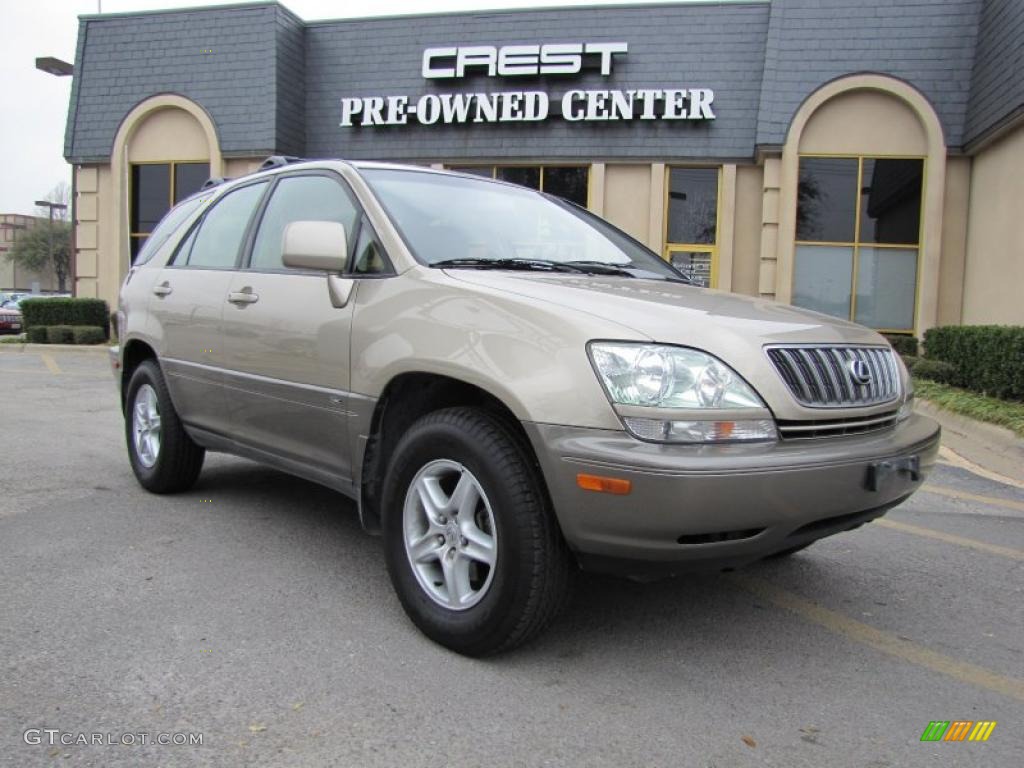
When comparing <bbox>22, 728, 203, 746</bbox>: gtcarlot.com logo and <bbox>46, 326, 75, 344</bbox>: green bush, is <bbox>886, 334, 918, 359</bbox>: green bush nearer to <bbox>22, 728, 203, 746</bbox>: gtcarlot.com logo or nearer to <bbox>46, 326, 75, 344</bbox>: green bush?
<bbox>22, 728, 203, 746</bbox>: gtcarlot.com logo

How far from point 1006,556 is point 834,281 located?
10962 millimetres

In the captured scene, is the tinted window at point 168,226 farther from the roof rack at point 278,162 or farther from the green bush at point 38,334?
the green bush at point 38,334

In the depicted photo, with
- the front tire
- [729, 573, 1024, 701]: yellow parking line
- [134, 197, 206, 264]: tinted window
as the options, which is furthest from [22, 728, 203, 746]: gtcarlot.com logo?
[134, 197, 206, 264]: tinted window

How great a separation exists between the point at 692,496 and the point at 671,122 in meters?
13.8

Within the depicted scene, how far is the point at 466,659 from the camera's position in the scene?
9.64ft

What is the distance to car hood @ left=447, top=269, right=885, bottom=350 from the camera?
2.71 m

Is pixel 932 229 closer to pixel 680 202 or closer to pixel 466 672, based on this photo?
pixel 680 202

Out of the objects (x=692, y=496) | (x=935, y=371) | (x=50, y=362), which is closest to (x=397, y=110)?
(x=50, y=362)

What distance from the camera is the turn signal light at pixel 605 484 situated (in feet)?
8.17

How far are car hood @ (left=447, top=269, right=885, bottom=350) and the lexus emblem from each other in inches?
3.9

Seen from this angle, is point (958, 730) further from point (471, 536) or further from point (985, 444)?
point (985, 444)

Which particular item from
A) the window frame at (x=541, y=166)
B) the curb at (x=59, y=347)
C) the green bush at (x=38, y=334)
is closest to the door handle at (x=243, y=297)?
the window frame at (x=541, y=166)

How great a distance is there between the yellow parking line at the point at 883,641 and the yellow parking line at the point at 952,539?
4.94 feet

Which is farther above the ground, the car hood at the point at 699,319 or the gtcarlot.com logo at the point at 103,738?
the car hood at the point at 699,319
